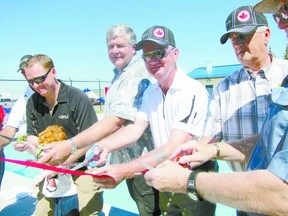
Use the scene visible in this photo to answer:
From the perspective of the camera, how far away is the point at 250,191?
1159 millimetres

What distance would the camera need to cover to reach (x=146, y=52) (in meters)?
2.52

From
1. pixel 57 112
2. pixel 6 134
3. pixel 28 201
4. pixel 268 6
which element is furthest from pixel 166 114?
pixel 28 201

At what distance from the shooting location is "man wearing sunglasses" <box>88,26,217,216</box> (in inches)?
86.7

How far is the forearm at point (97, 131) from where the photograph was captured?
8.39 ft

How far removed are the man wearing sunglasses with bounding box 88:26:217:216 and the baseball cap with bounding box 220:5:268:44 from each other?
559 mm

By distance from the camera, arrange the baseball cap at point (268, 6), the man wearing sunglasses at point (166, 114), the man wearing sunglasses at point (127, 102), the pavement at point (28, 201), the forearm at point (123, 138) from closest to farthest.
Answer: the baseball cap at point (268, 6)
the man wearing sunglasses at point (166, 114)
the forearm at point (123, 138)
the man wearing sunglasses at point (127, 102)
the pavement at point (28, 201)

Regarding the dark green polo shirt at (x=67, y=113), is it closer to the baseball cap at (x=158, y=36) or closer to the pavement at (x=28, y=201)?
the baseball cap at (x=158, y=36)

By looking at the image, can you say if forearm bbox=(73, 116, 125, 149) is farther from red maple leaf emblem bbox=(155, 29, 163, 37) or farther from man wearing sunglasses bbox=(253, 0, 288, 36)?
man wearing sunglasses bbox=(253, 0, 288, 36)

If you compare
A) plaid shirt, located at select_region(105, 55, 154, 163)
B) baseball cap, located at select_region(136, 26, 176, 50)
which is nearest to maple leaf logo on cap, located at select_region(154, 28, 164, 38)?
baseball cap, located at select_region(136, 26, 176, 50)

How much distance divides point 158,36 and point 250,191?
169 centimetres

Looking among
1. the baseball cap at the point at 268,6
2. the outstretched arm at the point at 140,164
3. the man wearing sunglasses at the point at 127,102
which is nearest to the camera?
the baseball cap at the point at 268,6

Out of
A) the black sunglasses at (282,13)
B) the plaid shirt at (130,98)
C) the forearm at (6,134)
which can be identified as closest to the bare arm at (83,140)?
the plaid shirt at (130,98)

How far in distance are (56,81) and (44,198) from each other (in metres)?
1.38

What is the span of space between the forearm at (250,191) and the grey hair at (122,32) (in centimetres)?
204
